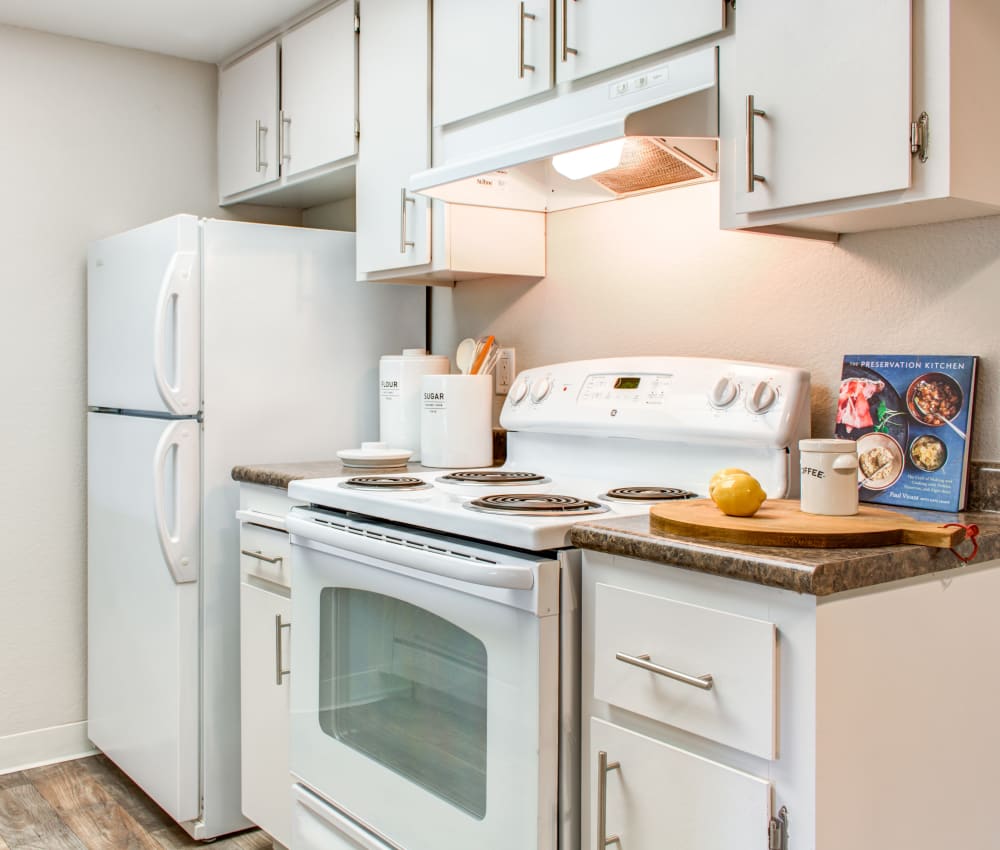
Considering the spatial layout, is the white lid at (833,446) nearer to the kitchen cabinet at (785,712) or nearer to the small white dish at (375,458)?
the kitchen cabinet at (785,712)

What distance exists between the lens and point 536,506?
1.55 metres

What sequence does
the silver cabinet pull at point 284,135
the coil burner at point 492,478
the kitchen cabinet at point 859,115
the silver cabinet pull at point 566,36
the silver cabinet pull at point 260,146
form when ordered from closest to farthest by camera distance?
the kitchen cabinet at point 859,115 → the silver cabinet pull at point 566,36 → the coil burner at point 492,478 → the silver cabinet pull at point 284,135 → the silver cabinet pull at point 260,146

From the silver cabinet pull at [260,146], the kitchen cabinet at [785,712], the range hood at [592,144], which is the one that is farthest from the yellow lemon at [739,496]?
the silver cabinet pull at [260,146]

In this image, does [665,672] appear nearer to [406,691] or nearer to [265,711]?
[406,691]

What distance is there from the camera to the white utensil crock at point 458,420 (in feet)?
7.54

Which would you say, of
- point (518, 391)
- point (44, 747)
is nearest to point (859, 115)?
point (518, 391)

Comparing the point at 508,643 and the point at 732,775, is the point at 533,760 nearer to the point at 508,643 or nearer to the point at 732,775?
the point at 508,643

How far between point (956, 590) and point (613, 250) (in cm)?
117

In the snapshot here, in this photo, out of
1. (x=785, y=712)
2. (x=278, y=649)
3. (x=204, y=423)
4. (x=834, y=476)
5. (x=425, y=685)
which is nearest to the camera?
(x=785, y=712)

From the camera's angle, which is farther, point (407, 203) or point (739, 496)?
point (407, 203)

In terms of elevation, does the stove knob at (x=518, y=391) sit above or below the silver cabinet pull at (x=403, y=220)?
below

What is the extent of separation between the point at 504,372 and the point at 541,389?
1.25ft

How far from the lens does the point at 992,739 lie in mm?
1354

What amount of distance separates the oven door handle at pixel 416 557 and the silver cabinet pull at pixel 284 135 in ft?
4.16
